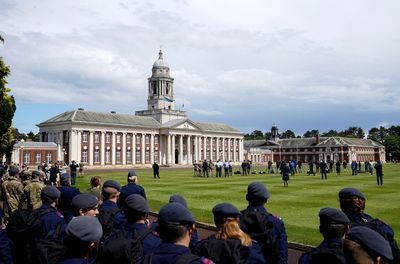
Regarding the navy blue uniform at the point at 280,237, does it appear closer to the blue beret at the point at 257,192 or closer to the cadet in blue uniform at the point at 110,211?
the blue beret at the point at 257,192

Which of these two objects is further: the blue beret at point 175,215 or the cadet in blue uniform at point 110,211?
the cadet in blue uniform at point 110,211

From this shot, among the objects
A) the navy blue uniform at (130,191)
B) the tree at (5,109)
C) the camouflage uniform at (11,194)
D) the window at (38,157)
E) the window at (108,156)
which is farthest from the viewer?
the window at (108,156)

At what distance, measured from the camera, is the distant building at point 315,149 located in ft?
436

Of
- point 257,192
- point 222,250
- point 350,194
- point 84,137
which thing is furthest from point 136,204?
point 84,137

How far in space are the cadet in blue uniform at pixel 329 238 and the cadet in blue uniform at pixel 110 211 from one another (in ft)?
9.20

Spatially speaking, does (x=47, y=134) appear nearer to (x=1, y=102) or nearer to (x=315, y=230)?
(x=1, y=102)

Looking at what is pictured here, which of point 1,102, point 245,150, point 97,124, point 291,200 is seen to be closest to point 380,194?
point 291,200

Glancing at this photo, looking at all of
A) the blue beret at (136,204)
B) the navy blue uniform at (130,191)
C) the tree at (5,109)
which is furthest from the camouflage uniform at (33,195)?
the tree at (5,109)

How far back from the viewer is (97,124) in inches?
3477

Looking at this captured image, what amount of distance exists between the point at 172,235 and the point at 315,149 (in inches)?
5578

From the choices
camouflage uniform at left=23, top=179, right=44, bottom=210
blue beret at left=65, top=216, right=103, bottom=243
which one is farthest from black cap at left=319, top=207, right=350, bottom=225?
camouflage uniform at left=23, top=179, right=44, bottom=210

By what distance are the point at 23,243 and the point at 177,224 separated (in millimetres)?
3866

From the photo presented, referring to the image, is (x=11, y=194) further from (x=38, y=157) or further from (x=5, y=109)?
(x=38, y=157)

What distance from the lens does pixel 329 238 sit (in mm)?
4660
